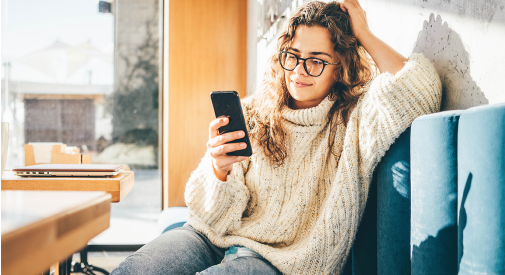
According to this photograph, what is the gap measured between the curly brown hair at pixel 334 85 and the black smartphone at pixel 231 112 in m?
0.15

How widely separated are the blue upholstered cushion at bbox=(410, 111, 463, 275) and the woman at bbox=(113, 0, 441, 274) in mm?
175

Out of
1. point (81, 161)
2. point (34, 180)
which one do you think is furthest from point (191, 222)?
point (81, 161)

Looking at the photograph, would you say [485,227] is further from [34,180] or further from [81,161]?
[81,161]

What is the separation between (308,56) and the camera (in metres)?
1.02

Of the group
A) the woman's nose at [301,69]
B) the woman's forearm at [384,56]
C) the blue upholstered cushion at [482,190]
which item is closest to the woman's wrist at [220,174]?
the woman's nose at [301,69]

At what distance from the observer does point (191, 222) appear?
1.12 m

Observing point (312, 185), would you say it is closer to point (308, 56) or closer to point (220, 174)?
point (220, 174)

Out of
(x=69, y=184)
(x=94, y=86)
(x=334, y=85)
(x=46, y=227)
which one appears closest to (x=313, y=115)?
(x=334, y=85)

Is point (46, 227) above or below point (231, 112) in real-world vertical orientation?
below

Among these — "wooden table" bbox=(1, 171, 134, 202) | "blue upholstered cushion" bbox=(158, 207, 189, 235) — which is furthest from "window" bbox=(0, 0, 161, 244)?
"wooden table" bbox=(1, 171, 134, 202)

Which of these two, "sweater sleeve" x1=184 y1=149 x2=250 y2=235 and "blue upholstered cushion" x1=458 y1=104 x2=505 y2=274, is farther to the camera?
"sweater sleeve" x1=184 y1=149 x2=250 y2=235

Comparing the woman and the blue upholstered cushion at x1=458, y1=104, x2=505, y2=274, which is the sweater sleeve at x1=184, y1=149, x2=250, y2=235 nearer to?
the woman

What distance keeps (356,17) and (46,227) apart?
0.94 metres

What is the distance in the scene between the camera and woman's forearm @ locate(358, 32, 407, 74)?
85cm
